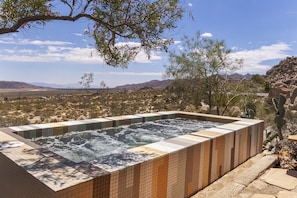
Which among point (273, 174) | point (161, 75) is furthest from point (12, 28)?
point (161, 75)

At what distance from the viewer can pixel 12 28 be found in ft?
11.2

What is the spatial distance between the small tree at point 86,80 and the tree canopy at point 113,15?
19.8 meters

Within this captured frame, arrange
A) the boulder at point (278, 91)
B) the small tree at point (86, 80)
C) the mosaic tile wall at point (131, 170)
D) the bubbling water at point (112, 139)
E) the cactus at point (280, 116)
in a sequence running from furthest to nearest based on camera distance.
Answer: the small tree at point (86, 80), the boulder at point (278, 91), the cactus at point (280, 116), the bubbling water at point (112, 139), the mosaic tile wall at point (131, 170)

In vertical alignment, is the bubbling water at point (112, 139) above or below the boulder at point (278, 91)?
below

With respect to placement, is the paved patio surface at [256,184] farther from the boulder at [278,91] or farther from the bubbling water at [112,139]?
the boulder at [278,91]

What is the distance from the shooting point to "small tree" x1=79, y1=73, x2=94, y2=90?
2338 centimetres

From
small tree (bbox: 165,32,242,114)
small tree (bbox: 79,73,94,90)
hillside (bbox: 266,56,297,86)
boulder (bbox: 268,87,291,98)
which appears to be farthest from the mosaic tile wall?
hillside (bbox: 266,56,297,86)

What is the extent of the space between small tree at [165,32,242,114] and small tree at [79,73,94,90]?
1239cm

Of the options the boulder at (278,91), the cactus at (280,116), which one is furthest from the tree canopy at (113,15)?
the boulder at (278,91)

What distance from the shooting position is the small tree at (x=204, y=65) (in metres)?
12.0

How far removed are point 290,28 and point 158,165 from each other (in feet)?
52.4

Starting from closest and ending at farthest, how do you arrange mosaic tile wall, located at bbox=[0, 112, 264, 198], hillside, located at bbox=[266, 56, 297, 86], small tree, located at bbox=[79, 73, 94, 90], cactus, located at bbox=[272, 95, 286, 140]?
mosaic tile wall, located at bbox=[0, 112, 264, 198] → cactus, located at bbox=[272, 95, 286, 140] → small tree, located at bbox=[79, 73, 94, 90] → hillside, located at bbox=[266, 56, 297, 86]

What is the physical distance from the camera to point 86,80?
23609mm

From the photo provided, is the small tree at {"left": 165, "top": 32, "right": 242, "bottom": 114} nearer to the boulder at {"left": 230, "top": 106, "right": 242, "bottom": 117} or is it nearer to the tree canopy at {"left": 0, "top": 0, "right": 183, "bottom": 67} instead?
the boulder at {"left": 230, "top": 106, "right": 242, "bottom": 117}
